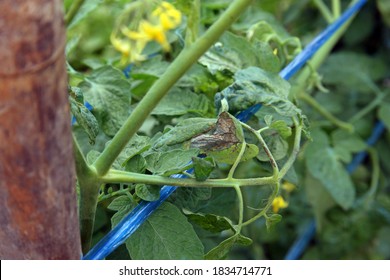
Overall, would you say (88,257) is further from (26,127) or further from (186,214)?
(26,127)

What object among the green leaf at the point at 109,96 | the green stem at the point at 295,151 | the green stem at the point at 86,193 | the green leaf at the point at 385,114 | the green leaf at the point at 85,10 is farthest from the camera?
the green leaf at the point at 385,114

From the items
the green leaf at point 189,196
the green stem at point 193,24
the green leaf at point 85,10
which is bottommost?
the green leaf at point 189,196

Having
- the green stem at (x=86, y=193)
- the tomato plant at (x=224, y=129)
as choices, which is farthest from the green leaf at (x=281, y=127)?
the green stem at (x=86, y=193)

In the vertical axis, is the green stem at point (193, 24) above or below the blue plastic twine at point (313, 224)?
above

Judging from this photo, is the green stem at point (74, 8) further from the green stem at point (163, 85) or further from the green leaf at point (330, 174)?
the green leaf at point (330, 174)

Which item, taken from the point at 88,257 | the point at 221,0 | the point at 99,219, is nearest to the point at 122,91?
the point at 99,219

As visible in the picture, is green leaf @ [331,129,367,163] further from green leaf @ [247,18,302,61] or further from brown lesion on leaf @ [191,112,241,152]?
brown lesion on leaf @ [191,112,241,152]

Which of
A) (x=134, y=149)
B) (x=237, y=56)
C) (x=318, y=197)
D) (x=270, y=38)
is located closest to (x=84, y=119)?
(x=134, y=149)
